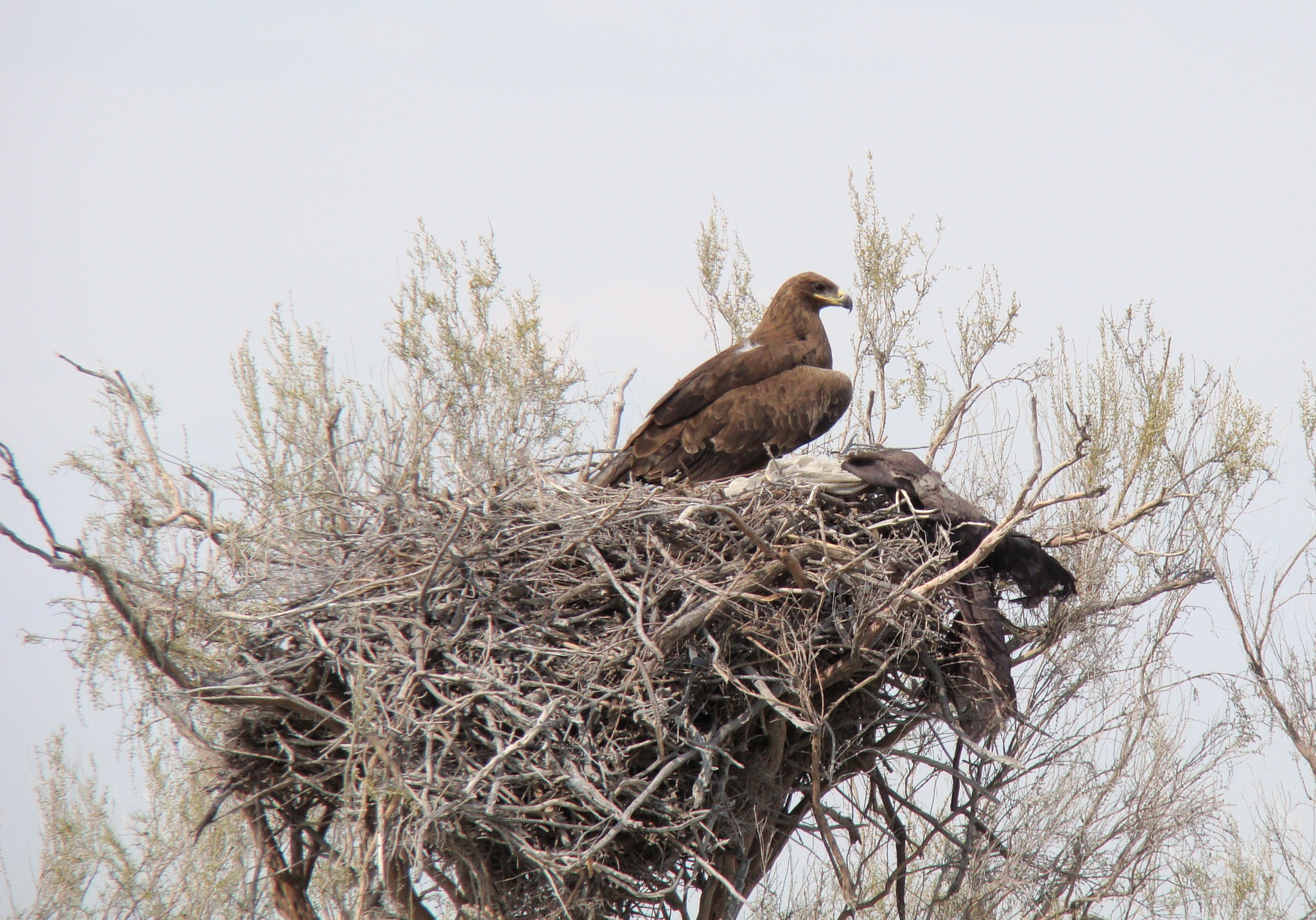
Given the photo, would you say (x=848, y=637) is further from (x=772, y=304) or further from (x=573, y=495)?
(x=772, y=304)

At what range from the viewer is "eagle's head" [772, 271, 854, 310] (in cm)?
761

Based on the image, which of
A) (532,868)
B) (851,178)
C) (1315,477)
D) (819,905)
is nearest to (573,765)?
(532,868)

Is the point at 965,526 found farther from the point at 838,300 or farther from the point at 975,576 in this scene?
the point at 838,300

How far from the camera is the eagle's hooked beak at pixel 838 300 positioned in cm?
761

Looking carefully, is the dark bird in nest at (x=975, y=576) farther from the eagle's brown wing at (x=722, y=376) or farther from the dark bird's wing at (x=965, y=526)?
the eagle's brown wing at (x=722, y=376)

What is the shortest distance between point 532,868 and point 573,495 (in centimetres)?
169

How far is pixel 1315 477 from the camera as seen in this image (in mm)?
10484

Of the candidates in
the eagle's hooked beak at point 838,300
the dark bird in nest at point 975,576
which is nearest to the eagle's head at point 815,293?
the eagle's hooked beak at point 838,300

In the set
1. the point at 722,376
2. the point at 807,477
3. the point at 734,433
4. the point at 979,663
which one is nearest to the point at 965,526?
the point at 979,663

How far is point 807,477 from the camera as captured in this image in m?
5.54

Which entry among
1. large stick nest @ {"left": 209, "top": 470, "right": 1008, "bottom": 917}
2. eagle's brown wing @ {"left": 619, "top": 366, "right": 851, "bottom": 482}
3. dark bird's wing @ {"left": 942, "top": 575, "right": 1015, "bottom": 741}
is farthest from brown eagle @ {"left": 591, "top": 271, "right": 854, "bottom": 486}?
dark bird's wing @ {"left": 942, "top": 575, "right": 1015, "bottom": 741}

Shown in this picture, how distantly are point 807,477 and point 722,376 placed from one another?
1591mm

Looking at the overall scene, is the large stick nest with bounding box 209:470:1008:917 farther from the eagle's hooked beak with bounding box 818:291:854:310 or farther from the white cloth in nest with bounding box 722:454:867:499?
the eagle's hooked beak with bounding box 818:291:854:310

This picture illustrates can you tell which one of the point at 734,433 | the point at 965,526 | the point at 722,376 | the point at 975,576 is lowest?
the point at 975,576
